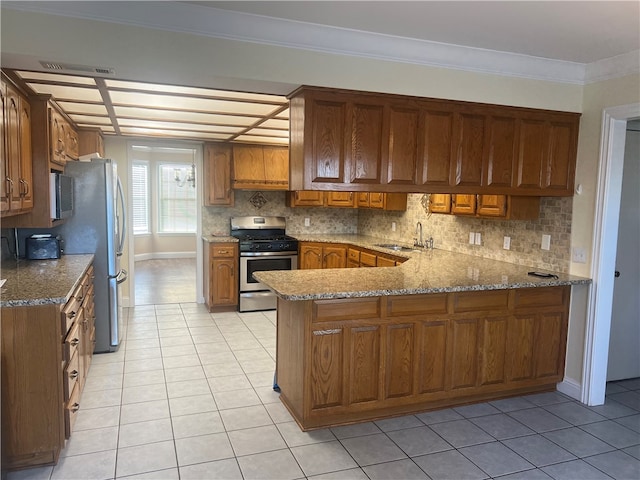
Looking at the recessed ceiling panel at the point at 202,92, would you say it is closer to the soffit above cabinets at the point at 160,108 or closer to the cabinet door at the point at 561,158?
the soffit above cabinets at the point at 160,108

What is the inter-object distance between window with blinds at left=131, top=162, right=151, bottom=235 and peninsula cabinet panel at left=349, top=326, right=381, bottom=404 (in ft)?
28.4

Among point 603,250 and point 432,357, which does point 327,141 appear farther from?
point 603,250

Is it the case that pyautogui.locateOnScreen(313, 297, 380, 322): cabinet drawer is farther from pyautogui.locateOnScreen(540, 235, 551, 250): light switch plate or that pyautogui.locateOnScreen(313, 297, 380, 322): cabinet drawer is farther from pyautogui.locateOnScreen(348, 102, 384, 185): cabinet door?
pyautogui.locateOnScreen(540, 235, 551, 250): light switch plate

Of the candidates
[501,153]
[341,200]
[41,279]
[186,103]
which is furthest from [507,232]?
[41,279]

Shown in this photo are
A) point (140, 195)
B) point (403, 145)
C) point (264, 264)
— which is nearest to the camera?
point (403, 145)

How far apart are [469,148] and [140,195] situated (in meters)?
8.78

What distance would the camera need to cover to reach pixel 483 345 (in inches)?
133

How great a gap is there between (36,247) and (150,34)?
2251 millimetres

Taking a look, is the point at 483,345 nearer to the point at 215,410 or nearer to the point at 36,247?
the point at 215,410

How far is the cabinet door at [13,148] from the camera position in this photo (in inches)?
112

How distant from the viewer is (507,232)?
4188 millimetres

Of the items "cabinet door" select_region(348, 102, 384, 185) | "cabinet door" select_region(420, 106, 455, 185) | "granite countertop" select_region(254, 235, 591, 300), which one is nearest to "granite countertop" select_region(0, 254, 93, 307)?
"granite countertop" select_region(254, 235, 591, 300)

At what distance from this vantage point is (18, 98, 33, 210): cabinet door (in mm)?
3125

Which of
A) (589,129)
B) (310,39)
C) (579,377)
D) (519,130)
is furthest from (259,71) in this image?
(579,377)
